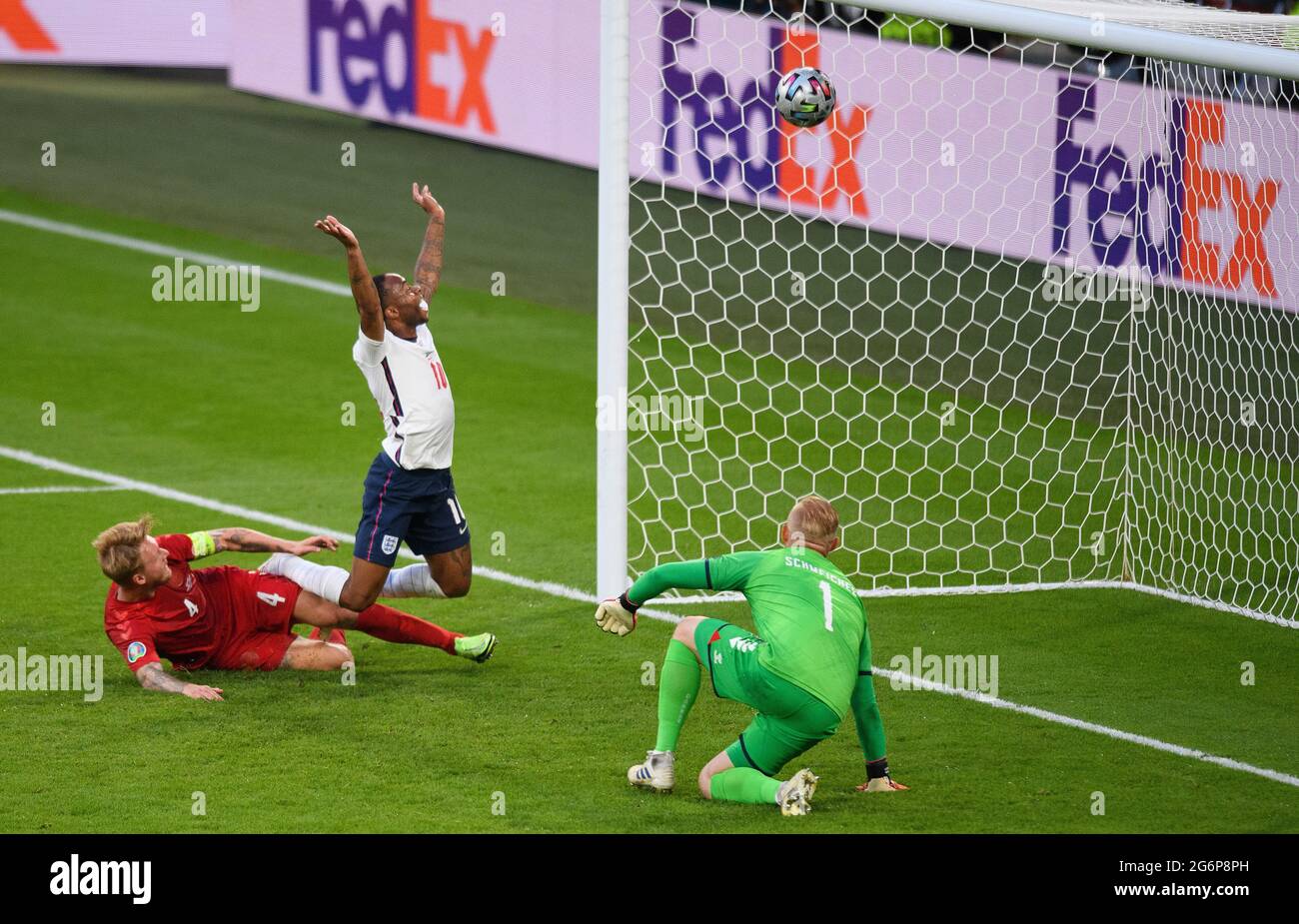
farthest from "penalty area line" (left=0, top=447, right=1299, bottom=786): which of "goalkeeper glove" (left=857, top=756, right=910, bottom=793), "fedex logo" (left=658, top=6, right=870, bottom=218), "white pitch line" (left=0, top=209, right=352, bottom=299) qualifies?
"fedex logo" (left=658, top=6, right=870, bottom=218)

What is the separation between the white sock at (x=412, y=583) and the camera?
8.02m

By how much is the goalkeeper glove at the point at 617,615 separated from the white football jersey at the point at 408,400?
1575 mm

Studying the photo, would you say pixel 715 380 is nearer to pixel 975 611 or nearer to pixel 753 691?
pixel 975 611

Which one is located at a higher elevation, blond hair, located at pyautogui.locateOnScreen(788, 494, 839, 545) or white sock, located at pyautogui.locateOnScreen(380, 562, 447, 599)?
blond hair, located at pyautogui.locateOnScreen(788, 494, 839, 545)

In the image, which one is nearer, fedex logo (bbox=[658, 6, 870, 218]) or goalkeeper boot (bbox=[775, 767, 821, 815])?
goalkeeper boot (bbox=[775, 767, 821, 815])

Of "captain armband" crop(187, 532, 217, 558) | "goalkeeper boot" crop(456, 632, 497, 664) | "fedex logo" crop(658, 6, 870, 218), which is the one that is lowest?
"goalkeeper boot" crop(456, 632, 497, 664)

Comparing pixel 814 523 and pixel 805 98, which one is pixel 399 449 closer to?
pixel 814 523

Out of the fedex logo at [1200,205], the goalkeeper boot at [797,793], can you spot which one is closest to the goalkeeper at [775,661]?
the goalkeeper boot at [797,793]

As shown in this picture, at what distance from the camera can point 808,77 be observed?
8.62m

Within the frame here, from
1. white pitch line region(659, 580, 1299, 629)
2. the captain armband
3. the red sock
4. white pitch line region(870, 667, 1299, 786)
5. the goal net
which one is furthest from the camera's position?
the goal net

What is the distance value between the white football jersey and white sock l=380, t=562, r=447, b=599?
Result: 23.9 inches

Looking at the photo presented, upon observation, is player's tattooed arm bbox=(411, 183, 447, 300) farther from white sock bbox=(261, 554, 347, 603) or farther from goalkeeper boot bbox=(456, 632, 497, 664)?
goalkeeper boot bbox=(456, 632, 497, 664)

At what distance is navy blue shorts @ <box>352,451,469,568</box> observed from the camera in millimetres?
7570
